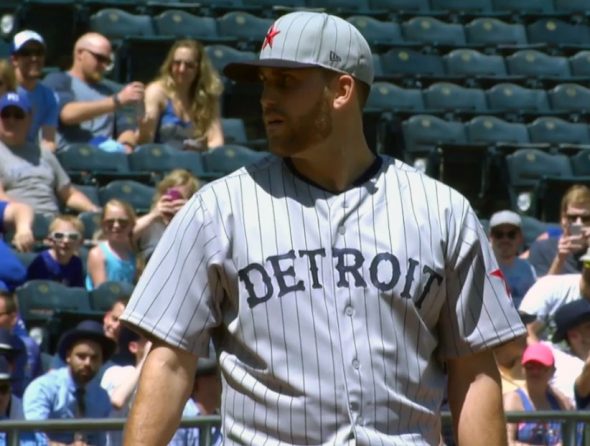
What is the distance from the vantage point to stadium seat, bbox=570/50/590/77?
12.5 meters

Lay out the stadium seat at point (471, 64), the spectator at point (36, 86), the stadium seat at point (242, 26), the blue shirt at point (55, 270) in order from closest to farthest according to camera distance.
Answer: the blue shirt at point (55, 270)
the spectator at point (36, 86)
the stadium seat at point (242, 26)
the stadium seat at point (471, 64)

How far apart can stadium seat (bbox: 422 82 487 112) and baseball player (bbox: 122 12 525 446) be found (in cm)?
862

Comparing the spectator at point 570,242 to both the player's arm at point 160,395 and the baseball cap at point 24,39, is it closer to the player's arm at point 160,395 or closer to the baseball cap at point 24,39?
the baseball cap at point 24,39

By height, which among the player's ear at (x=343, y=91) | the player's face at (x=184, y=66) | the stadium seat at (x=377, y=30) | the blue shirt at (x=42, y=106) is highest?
the stadium seat at (x=377, y=30)

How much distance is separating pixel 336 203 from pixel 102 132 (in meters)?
7.19

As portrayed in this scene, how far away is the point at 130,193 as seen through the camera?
9.20 m

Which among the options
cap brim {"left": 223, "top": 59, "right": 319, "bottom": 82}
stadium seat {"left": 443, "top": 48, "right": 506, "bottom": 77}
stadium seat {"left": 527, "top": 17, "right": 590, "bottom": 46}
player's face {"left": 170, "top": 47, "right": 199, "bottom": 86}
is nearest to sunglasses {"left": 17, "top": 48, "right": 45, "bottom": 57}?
player's face {"left": 170, "top": 47, "right": 199, "bottom": 86}

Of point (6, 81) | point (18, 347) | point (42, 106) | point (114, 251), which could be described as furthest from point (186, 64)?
point (18, 347)

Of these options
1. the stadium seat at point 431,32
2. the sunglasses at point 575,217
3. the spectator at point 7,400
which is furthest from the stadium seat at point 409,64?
the spectator at point 7,400

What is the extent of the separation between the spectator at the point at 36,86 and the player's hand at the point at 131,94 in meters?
0.38

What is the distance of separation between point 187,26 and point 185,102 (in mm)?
2222

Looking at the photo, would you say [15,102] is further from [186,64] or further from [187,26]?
[187,26]

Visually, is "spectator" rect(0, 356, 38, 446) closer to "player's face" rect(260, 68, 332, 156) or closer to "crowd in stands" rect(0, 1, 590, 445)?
"crowd in stands" rect(0, 1, 590, 445)

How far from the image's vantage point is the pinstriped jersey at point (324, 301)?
9.29 ft
